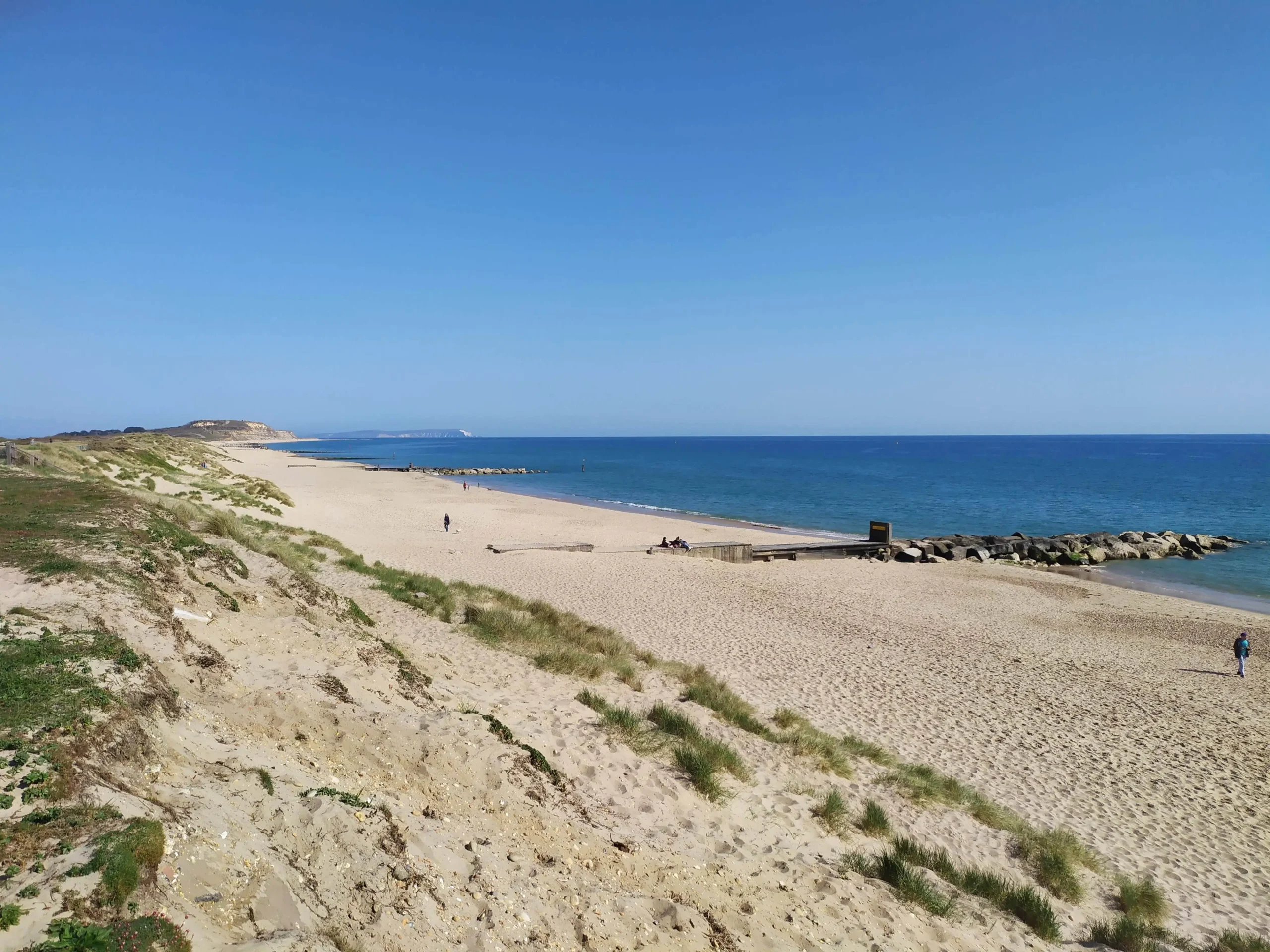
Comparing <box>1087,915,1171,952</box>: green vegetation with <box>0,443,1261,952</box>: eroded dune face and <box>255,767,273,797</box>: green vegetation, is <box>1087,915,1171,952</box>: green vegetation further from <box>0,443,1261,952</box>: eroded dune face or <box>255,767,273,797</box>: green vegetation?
<box>255,767,273,797</box>: green vegetation

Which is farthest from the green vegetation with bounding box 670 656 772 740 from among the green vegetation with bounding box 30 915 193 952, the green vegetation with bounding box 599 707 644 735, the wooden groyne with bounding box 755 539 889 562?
the wooden groyne with bounding box 755 539 889 562

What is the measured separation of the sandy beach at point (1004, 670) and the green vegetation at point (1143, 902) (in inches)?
9.8

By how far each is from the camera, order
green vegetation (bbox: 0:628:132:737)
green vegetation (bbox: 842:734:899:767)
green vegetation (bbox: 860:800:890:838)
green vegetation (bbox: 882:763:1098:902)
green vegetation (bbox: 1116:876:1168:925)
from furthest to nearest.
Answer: green vegetation (bbox: 842:734:899:767)
green vegetation (bbox: 860:800:890:838)
green vegetation (bbox: 882:763:1098:902)
green vegetation (bbox: 1116:876:1168:925)
green vegetation (bbox: 0:628:132:737)

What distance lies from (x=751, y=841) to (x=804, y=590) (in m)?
18.7

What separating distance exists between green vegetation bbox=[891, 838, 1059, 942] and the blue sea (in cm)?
2689

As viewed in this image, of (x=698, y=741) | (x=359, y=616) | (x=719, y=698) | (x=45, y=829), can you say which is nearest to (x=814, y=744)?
(x=719, y=698)

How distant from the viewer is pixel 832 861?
273 inches

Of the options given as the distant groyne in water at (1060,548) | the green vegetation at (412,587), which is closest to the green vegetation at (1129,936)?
the green vegetation at (412,587)

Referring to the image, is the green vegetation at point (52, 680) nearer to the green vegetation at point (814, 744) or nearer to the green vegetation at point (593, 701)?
the green vegetation at point (593, 701)

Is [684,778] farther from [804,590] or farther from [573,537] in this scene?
[573,537]

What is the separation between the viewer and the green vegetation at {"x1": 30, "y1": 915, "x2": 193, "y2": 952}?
2955mm

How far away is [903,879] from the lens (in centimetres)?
661

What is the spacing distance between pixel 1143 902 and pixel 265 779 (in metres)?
8.85

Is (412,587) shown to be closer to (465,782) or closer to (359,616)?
(359,616)
